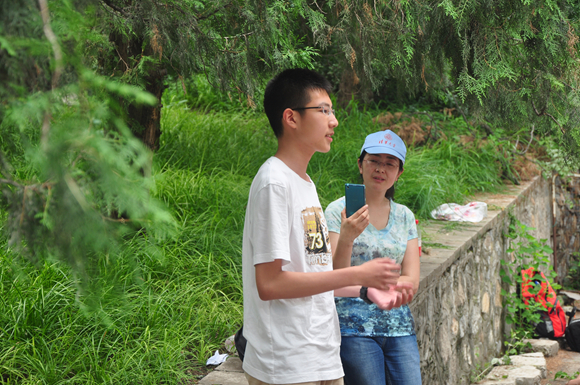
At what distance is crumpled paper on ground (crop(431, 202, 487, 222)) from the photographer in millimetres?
5152

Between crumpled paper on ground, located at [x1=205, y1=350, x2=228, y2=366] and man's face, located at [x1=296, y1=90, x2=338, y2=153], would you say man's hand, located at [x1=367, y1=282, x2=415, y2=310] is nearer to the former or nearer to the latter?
man's face, located at [x1=296, y1=90, x2=338, y2=153]

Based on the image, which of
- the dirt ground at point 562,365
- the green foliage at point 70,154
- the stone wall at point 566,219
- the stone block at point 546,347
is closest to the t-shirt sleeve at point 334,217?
the green foliage at point 70,154

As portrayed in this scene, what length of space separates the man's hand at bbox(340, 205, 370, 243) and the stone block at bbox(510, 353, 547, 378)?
13.6ft

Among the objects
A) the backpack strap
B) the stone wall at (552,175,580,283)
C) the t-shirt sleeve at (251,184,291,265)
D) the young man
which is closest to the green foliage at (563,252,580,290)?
the stone wall at (552,175,580,283)

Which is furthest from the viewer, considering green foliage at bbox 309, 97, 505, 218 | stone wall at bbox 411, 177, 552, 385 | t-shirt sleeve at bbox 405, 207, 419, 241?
green foliage at bbox 309, 97, 505, 218

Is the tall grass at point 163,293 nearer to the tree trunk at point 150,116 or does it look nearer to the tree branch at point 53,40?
the tree branch at point 53,40

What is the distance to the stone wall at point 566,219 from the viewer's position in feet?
32.2

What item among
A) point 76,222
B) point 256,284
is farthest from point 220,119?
point 76,222

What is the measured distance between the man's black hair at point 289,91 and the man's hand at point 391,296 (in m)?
0.67

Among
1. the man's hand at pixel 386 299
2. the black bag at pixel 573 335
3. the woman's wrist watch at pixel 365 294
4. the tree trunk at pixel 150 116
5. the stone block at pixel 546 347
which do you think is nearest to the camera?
the man's hand at pixel 386 299

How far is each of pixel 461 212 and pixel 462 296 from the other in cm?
113

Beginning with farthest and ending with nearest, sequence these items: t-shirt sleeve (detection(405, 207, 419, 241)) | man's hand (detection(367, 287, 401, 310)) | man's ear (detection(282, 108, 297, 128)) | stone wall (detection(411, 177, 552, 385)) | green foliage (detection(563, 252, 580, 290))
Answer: green foliage (detection(563, 252, 580, 290)), stone wall (detection(411, 177, 552, 385)), t-shirt sleeve (detection(405, 207, 419, 241)), man's hand (detection(367, 287, 401, 310)), man's ear (detection(282, 108, 297, 128))

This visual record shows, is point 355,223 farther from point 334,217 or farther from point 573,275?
point 573,275

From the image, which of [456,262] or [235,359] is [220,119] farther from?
[235,359]
